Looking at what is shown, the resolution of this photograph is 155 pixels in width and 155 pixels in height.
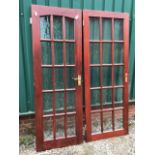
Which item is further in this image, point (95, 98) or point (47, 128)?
point (95, 98)

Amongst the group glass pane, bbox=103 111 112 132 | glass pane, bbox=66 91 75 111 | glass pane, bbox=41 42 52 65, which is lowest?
glass pane, bbox=103 111 112 132

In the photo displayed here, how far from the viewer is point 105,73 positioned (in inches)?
113

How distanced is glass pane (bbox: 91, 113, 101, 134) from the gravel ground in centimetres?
17

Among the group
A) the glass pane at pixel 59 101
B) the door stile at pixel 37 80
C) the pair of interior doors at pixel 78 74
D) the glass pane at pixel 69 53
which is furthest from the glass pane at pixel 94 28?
the glass pane at pixel 59 101

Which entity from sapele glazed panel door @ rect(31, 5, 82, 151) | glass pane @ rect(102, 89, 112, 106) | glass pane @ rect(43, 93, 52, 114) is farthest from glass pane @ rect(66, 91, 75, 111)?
glass pane @ rect(102, 89, 112, 106)

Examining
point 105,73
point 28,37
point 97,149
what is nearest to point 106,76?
point 105,73

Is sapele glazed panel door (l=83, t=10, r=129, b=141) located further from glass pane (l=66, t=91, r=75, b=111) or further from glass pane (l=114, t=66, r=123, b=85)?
glass pane (l=66, t=91, r=75, b=111)

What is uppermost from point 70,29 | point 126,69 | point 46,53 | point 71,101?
point 70,29

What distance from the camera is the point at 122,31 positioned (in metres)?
2.85

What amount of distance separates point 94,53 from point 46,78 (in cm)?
75

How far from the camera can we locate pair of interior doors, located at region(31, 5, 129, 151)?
2498 mm

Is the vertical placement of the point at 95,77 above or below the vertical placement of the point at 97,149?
above

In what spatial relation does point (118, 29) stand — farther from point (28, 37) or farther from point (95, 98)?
point (28, 37)
